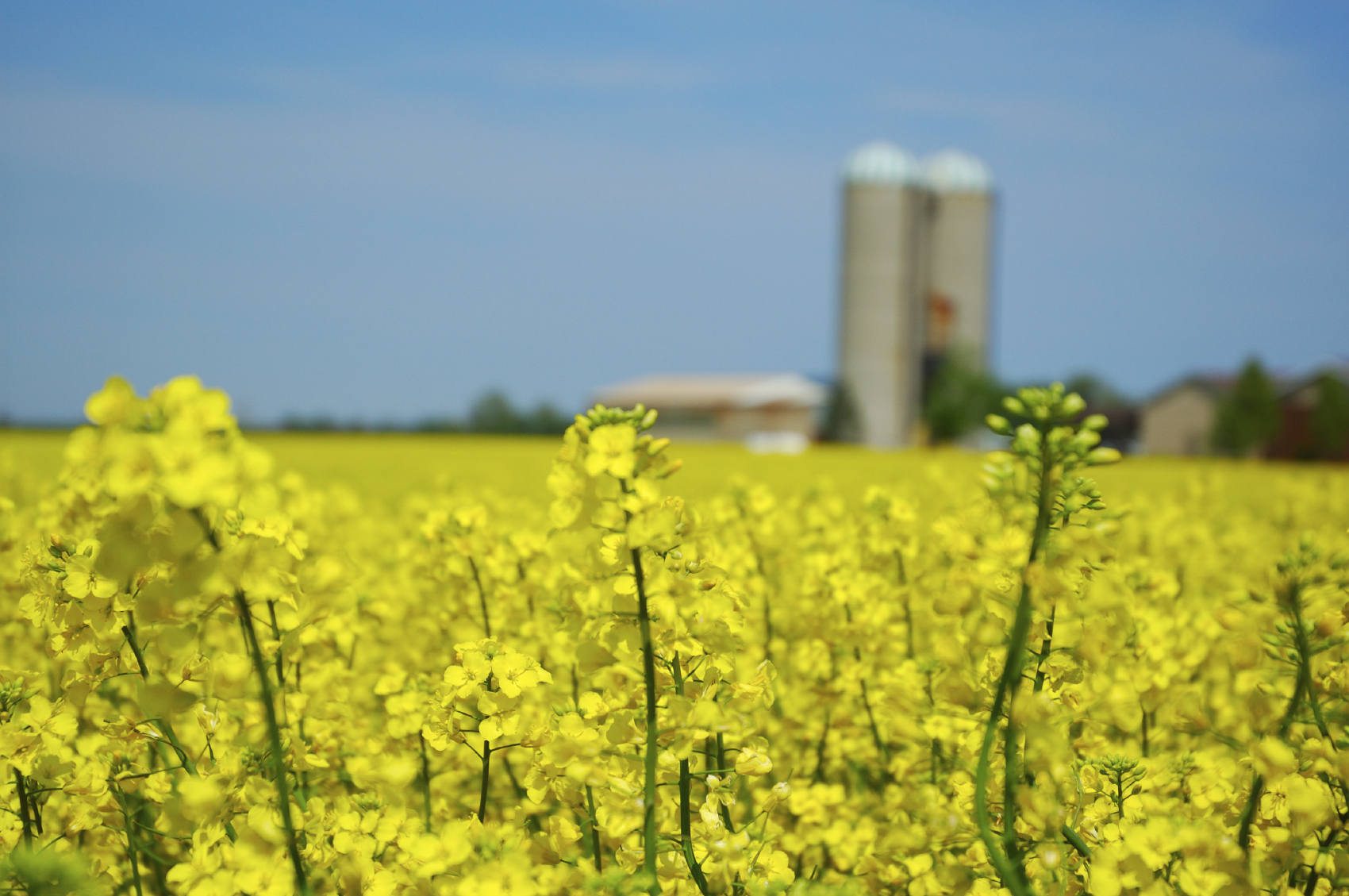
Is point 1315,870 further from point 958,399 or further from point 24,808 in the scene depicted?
point 958,399

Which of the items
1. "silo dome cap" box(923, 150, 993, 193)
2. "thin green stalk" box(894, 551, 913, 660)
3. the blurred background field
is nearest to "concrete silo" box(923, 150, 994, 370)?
"silo dome cap" box(923, 150, 993, 193)

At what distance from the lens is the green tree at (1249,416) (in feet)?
130

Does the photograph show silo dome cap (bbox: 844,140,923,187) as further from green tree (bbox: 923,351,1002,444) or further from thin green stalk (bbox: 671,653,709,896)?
thin green stalk (bbox: 671,653,709,896)

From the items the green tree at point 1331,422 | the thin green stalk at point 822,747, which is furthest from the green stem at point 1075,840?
the green tree at point 1331,422

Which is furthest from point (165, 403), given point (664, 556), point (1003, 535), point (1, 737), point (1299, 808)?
point (1299, 808)

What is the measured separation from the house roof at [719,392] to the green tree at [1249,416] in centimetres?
2180

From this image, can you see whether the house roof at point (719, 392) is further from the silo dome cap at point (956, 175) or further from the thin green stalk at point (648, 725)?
Result: the thin green stalk at point (648, 725)

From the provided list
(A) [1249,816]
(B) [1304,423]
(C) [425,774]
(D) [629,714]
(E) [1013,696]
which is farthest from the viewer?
(B) [1304,423]

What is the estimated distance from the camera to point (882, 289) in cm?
5362

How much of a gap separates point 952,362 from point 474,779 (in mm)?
55681

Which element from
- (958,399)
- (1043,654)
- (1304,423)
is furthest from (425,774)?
(958,399)

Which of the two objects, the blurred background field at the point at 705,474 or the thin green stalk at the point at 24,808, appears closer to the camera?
the thin green stalk at the point at 24,808

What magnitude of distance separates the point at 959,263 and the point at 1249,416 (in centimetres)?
2106

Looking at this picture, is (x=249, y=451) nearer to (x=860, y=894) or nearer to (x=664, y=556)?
(x=664, y=556)
